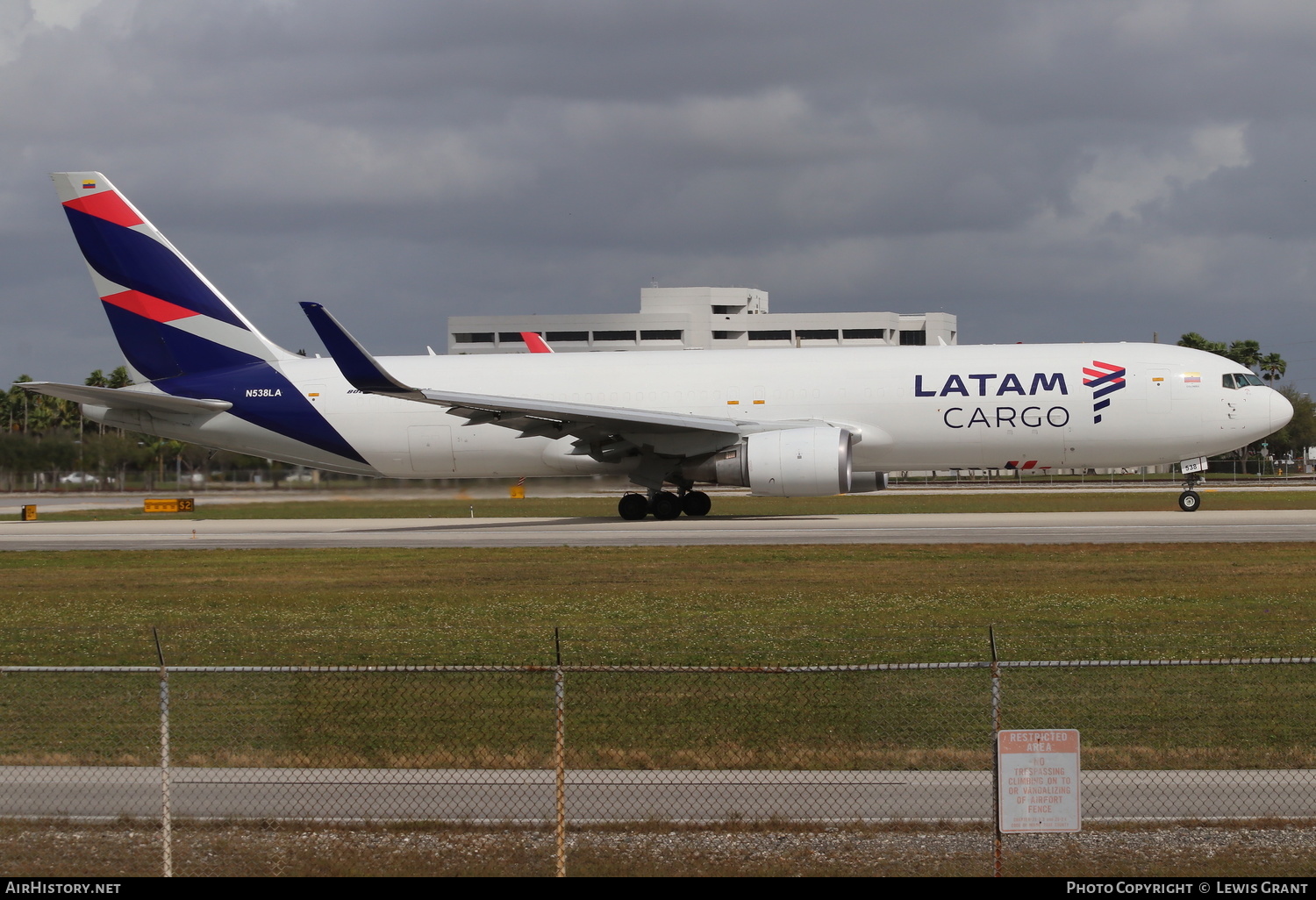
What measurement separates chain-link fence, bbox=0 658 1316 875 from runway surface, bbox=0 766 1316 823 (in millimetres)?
24

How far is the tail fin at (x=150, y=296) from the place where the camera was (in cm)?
3578

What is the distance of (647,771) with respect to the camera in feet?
31.3

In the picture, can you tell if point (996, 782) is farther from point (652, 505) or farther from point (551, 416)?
point (652, 505)

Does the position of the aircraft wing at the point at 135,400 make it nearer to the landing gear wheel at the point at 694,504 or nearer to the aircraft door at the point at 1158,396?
the landing gear wheel at the point at 694,504

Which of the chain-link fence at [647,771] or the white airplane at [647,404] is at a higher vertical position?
the white airplane at [647,404]

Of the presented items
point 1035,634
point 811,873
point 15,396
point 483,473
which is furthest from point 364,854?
point 15,396

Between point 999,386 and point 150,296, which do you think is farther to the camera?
point 150,296

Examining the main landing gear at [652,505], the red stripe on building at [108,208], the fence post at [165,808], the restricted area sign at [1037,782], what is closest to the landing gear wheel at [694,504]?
the main landing gear at [652,505]

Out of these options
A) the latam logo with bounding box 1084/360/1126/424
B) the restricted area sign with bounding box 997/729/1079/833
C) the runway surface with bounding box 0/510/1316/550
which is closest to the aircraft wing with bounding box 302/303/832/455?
the runway surface with bounding box 0/510/1316/550

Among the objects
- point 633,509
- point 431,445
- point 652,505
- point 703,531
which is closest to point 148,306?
point 431,445

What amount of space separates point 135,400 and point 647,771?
29.6 meters

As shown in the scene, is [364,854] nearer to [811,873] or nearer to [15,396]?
[811,873]

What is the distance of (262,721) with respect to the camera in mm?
10711

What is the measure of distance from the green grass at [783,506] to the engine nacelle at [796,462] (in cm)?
610
